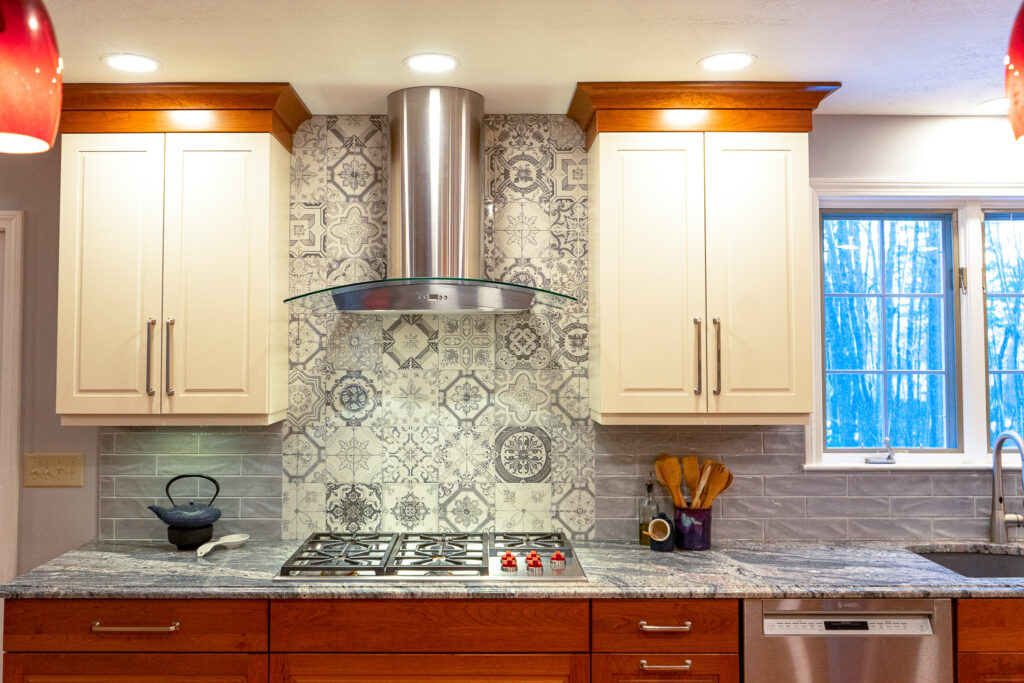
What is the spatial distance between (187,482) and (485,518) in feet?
3.54

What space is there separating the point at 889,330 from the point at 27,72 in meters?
2.85

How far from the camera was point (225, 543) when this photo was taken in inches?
101

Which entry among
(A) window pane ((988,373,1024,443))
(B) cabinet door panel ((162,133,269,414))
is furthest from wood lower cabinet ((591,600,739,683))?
(A) window pane ((988,373,1024,443))

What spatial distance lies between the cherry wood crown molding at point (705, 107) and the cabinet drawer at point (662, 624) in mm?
1484

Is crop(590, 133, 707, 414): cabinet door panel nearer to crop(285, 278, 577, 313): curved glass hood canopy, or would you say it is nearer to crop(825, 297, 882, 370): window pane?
crop(285, 278, 577, 313): curved glass hood canopy

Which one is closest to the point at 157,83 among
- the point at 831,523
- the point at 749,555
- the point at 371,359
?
the point at 371,359

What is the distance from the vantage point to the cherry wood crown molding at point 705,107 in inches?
98.8

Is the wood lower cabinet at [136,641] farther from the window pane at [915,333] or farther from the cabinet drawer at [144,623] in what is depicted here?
the window pane at [915,333]

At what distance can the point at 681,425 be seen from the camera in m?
2.74

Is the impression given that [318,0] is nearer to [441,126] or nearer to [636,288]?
[441,126]

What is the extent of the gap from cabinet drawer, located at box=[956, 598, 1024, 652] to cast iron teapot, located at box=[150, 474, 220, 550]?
2.31m

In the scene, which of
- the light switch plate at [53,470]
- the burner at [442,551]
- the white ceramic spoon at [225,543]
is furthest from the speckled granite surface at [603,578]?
the light switch plate at [53,470]

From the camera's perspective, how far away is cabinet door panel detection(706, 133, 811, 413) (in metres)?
2.49

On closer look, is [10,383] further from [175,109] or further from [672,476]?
[672,476]
